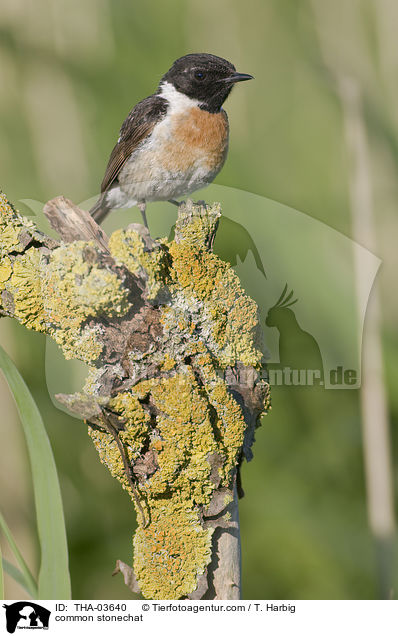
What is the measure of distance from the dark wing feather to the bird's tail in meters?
0.04

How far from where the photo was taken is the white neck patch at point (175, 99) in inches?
38.2

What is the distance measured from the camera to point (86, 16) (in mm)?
1028

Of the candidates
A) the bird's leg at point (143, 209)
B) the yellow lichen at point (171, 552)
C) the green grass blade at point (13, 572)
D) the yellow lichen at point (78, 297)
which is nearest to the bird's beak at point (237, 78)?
the bird's leg at point (143, 209)

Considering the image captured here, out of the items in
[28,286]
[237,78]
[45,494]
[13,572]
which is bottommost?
[13,572]

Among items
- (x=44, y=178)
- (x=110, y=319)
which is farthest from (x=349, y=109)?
(x=110, y=319)

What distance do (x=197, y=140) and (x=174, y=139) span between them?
0.05m

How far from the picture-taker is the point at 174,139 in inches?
39.9

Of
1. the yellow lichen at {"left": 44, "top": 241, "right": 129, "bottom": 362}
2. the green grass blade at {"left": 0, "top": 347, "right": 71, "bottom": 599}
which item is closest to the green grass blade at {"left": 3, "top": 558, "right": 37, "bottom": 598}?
the green grass blade at {"left": 0, "top": 347, "right": 71, "bottom": 599}

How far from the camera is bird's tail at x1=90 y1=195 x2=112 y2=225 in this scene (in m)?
0.82

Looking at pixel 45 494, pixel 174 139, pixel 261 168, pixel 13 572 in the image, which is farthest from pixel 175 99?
pixel 13 572

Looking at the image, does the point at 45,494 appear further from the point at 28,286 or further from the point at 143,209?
the point at 143,209

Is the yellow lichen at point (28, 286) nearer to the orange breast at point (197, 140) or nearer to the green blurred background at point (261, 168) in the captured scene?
the green blurred background at point (261, 168)

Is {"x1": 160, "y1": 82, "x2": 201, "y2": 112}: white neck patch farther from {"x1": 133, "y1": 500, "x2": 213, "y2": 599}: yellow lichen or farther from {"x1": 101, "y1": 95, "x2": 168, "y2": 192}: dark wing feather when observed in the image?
{"x1": 133, "y1": 500, "x2": 213, "y2": 599}: yellow lichen
